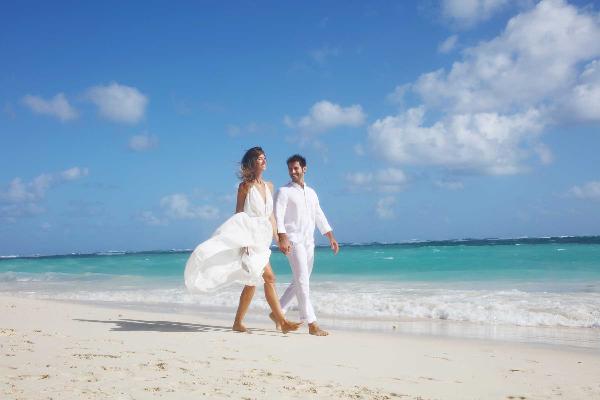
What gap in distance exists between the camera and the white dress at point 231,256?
20.6 ft

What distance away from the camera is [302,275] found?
653cm

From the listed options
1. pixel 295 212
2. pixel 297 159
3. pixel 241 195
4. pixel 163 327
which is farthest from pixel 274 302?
pixel 297 159

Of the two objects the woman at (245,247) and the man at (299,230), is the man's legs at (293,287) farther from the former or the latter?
the woman at (245,247)

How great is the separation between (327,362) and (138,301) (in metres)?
8.53

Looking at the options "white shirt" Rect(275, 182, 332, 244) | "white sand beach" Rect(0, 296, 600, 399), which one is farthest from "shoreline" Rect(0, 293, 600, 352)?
"white shirt" Rect(275, 182, 332, 244)

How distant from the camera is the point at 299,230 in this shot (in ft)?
21.7

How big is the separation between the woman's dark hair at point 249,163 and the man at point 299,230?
0.44m

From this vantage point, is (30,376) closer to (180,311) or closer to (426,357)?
(426,357)

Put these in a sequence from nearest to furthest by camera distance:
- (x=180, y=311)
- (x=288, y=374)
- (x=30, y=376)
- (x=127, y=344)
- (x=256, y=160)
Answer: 1. (x=30, y=376)
2. (x=288, y=374)
3. (x=127, y=344)
4. (x=256, y=160)
5. (x=180, y=311)

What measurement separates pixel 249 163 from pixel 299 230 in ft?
3.22

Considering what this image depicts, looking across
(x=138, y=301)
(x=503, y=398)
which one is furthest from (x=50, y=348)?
(x=138, y=301)

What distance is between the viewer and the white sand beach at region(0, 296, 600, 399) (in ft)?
12.2

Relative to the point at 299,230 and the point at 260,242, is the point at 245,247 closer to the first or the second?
the point at 260,242

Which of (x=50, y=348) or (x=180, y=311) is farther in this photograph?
(x=180, y=311)
